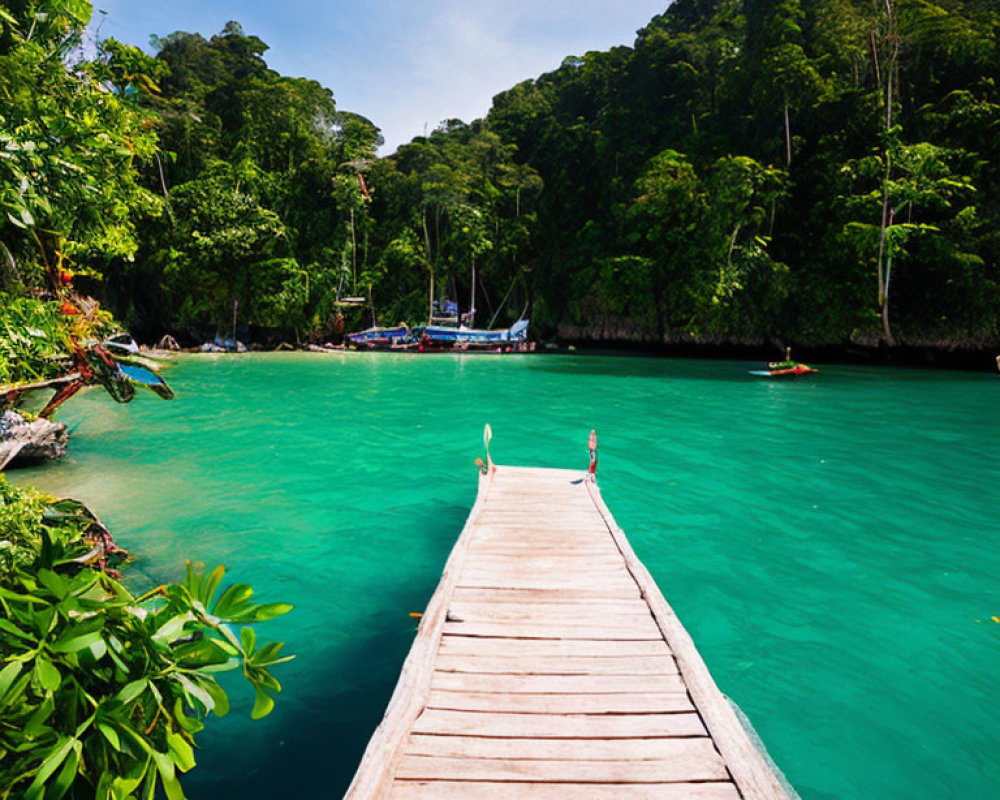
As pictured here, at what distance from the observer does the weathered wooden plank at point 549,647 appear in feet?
11.3

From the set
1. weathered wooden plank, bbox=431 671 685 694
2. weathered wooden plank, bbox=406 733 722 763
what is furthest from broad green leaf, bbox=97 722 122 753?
weathered wooden plank, bbox=431 671 685 694

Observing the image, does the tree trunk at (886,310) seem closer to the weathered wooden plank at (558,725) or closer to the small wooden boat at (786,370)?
the small wooden boat at (786,370)

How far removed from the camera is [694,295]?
1367 inches

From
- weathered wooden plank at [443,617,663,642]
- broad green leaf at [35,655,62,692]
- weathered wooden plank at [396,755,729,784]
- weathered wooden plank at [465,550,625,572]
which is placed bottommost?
weathered wooden plank at [396,755,729,784]

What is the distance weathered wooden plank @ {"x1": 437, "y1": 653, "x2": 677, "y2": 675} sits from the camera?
10.6 ft

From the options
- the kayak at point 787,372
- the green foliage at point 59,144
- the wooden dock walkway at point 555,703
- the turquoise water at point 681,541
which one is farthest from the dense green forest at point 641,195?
the wooden dock walkway at point 555,703

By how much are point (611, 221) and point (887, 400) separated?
1133 inches

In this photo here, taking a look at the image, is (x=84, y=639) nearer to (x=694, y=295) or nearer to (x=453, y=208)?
(x=694, y=295)

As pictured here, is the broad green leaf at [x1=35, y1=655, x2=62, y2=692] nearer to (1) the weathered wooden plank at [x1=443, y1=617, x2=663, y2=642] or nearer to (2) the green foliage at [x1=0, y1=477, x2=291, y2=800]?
(2) the green foliage at [x1=0, y1=477, x2=291, y2=800]

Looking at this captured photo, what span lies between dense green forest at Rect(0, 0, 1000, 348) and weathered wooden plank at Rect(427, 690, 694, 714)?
2201cm

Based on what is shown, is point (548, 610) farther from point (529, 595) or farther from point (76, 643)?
point (76, 643)

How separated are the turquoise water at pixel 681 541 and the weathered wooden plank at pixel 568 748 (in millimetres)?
1339

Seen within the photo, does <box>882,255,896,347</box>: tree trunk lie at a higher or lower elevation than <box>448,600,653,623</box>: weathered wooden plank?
higher

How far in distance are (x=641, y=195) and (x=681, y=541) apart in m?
37.1
